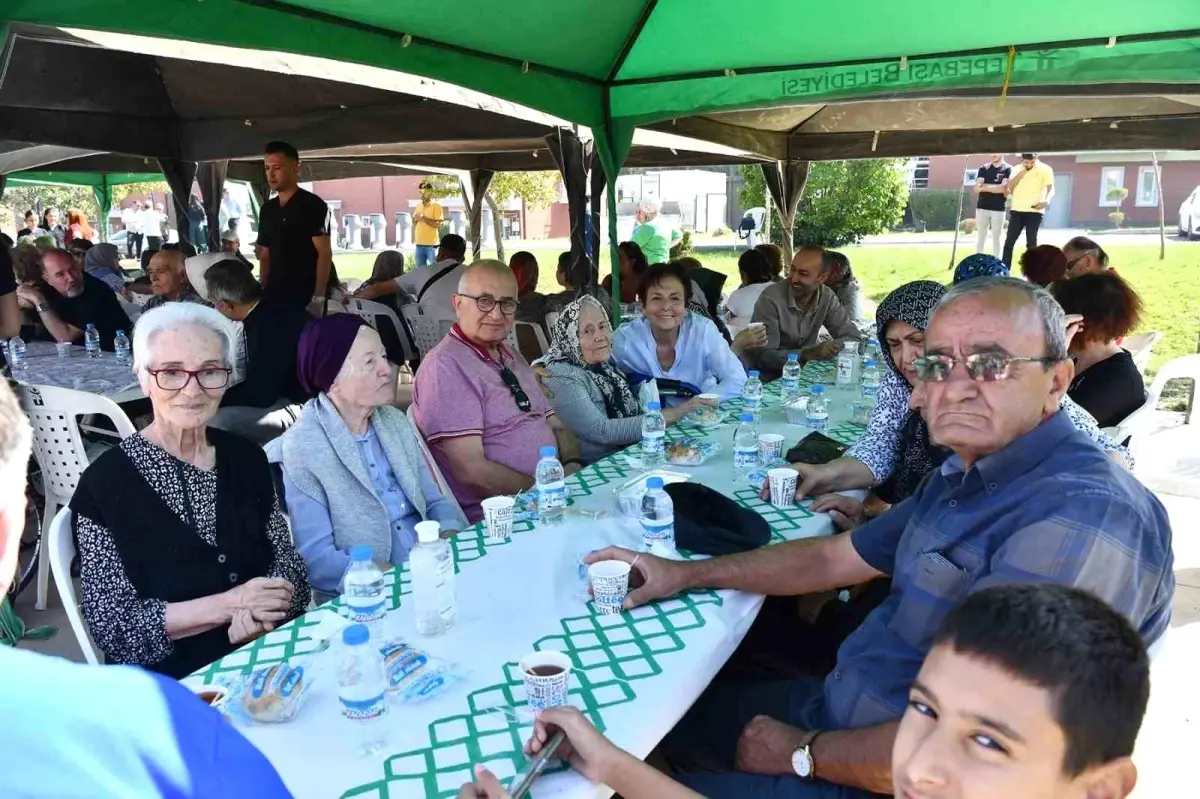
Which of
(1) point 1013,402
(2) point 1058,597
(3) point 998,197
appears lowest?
(2) point 1058,597

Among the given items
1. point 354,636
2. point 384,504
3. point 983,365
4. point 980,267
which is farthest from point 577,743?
point 980,267

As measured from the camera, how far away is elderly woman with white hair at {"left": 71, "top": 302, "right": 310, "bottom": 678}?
77.1 inches

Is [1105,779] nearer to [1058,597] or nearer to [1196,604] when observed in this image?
[1058,597]

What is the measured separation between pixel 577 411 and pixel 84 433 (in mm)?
3163

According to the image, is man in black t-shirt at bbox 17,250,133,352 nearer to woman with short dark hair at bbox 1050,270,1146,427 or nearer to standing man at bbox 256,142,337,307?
standing man at bbox 256,142,337,307

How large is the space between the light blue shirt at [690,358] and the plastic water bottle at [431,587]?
2.73 m

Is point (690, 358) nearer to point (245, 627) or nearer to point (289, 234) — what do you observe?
point (245, 627)

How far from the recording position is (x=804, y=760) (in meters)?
1.66

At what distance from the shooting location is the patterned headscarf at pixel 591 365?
3693 mm

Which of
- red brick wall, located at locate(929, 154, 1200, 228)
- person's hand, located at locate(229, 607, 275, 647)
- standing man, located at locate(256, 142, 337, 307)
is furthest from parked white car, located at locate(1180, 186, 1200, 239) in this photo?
person's hand, located at locate(229, 607, 275, 647)

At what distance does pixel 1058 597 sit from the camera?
3.43ft

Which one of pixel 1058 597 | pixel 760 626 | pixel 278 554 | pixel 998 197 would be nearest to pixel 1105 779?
pixel 1058 597

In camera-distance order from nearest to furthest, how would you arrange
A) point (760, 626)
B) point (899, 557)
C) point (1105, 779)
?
point (1105, 779) < point (899, 557) < point (760, 626)

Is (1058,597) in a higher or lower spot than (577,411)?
higher
